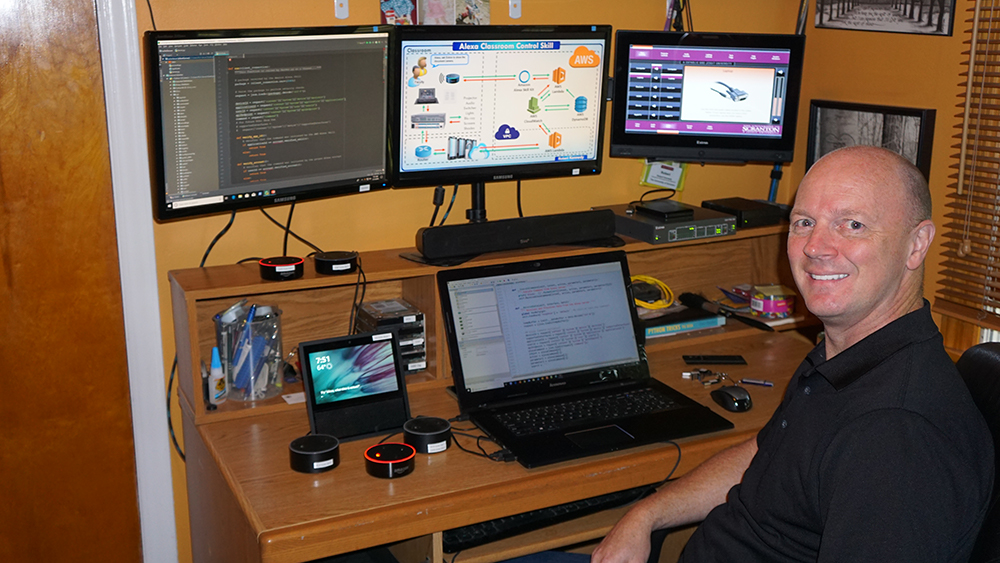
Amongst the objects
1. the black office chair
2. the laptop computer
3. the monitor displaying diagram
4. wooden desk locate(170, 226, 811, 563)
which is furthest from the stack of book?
the black office chair

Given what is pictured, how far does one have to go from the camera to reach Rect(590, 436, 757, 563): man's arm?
5.31ft

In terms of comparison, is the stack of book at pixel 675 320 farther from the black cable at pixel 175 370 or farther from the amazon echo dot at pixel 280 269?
the black cable at pixel 175 370

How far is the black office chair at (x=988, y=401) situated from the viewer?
48.3 inches

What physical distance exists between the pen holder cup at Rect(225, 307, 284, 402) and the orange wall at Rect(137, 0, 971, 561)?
8.7 inches

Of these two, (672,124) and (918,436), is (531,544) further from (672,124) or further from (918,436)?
(672,124)

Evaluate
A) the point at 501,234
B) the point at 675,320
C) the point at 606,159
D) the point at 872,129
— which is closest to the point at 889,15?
the point at 872,129

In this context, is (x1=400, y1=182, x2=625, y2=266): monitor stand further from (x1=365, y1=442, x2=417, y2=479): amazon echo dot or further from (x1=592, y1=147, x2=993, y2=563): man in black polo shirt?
(x1=592, y1=147, x2=993, y2=563): man in black polo shirt

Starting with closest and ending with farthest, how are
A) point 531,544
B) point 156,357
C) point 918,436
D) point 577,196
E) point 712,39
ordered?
point 918,436
point 531,544
point 156,357
point 712,39
point 577,196

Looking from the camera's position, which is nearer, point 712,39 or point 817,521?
point 817,521

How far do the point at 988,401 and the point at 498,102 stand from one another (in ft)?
4.09

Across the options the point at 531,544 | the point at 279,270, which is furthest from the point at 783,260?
the point at 279,270

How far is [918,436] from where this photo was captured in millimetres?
1195

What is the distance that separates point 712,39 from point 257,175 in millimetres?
1232

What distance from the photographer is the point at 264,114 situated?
1832mm
